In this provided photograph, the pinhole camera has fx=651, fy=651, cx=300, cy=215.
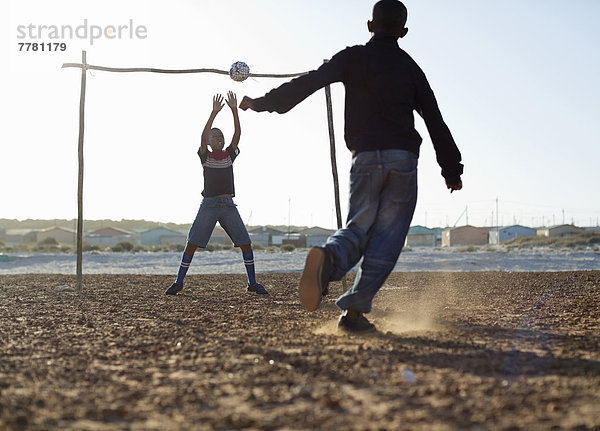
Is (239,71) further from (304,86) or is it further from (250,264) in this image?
(304,86)

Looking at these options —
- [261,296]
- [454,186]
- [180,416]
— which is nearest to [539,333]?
[454,186]

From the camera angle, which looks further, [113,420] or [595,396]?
[595,396]

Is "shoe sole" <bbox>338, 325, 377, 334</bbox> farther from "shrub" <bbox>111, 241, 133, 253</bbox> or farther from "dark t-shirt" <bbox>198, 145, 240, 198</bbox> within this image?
"shrub" <bbox>111, 241, 133, 253</bbox>

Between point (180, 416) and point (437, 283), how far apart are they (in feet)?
29.0

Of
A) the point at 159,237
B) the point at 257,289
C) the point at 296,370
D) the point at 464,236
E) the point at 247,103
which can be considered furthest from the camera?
the point at 464,236

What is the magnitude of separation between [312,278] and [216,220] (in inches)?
171

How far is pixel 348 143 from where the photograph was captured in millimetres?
4656

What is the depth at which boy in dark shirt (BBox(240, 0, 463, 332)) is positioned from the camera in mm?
4406

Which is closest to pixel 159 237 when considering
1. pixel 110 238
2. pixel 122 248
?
pixel 110 238

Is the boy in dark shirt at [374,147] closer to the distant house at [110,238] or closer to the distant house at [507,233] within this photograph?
the distant house at [110,238]

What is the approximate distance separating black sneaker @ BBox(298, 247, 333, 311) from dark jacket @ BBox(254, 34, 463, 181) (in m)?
0.85

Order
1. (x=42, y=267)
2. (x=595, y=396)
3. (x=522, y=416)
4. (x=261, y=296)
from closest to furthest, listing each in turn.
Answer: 1. (x=522, y=416)
2. (x=595, y=396)
3. (x=261, y=296)
4. (x=42, y=267)

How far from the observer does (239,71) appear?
8.21 meters

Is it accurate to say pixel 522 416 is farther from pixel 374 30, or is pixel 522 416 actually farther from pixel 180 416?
pixel 374 30
